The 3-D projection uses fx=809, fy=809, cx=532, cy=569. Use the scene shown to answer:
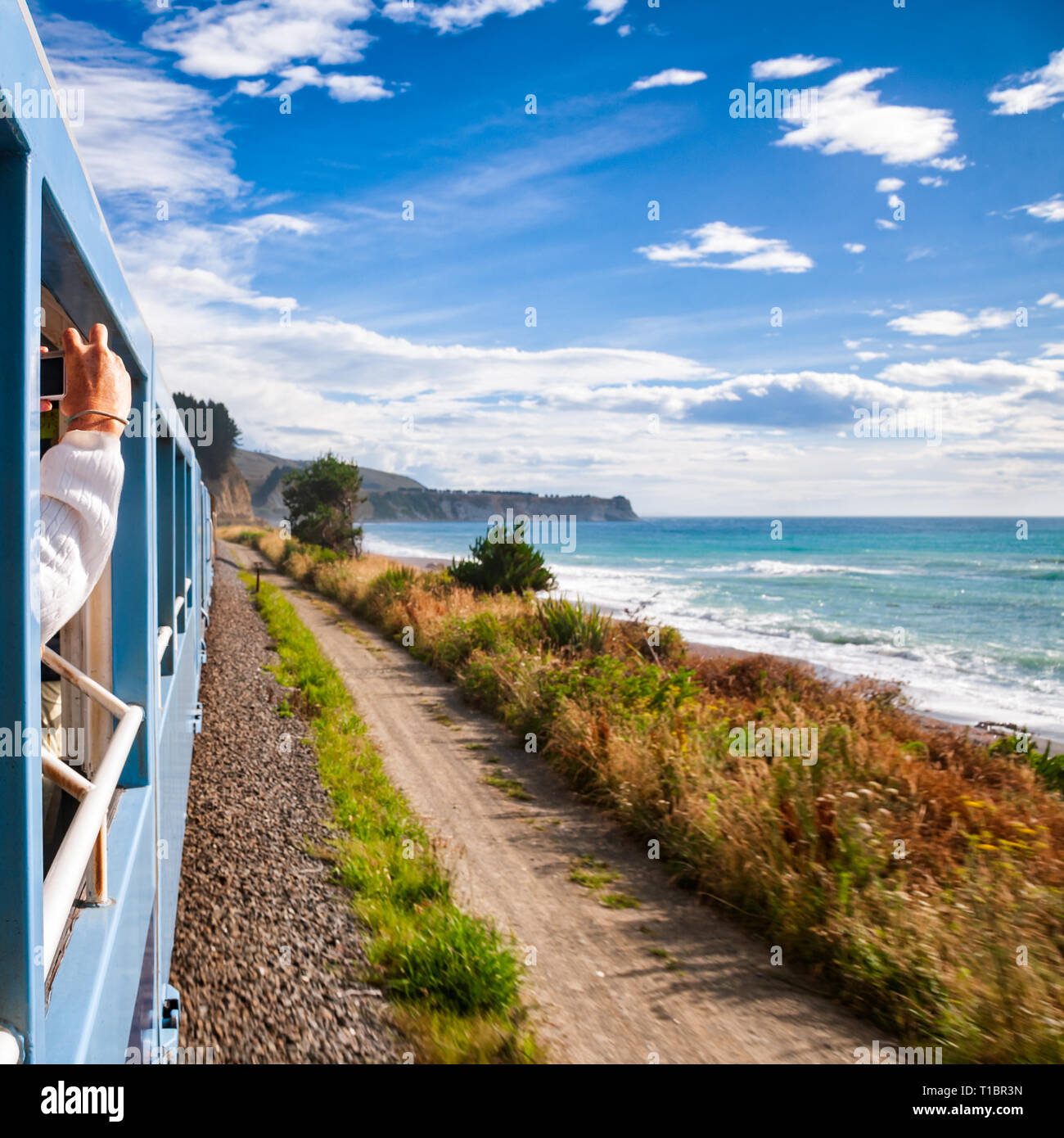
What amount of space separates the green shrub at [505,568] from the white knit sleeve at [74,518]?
1382 centimetres

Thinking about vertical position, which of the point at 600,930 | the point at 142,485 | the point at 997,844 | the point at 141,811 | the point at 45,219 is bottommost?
the point at 600,930

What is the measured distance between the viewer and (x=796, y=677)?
30.4 feet

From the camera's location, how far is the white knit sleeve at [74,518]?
1.18 metres

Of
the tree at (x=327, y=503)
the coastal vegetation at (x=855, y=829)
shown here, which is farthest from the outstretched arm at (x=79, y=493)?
the tree at (x=327, y=503)

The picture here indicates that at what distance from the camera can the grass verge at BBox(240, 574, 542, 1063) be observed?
3164 millimetres

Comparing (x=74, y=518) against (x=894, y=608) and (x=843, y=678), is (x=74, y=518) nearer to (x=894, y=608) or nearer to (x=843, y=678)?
(x=843, y=678)

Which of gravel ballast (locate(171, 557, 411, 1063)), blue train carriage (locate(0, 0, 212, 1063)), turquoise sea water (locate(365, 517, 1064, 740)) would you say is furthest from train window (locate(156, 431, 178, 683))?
turquoise sea water (locate(365, 517, 1064, 740))

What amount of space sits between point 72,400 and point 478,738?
7193 millimetres

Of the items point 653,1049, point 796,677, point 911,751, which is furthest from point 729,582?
point 653,1049

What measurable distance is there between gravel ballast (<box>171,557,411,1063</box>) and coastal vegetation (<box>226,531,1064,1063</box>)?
2144 mm

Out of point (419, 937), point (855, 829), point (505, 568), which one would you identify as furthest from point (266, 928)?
point (505, 568)

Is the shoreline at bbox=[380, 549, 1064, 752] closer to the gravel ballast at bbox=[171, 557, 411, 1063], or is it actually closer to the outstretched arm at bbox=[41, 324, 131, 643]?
the gravel ballast at bbox=[171, 557, 411, 1063]

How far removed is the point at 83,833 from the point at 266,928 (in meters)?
2.77

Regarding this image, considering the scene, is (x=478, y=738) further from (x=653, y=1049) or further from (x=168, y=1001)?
(x=168, y=1001)
